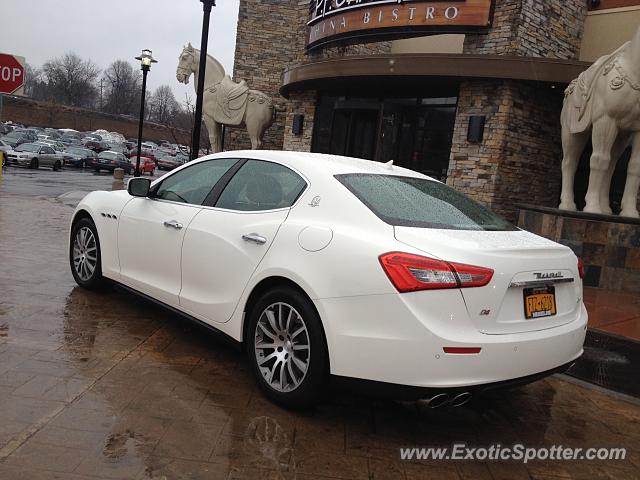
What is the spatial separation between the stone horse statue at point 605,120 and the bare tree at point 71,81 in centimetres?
10652

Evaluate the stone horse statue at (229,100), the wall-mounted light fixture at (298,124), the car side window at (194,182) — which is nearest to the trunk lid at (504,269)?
the car side window at (194,182)

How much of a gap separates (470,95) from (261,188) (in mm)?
8546

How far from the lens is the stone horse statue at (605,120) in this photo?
826 cm

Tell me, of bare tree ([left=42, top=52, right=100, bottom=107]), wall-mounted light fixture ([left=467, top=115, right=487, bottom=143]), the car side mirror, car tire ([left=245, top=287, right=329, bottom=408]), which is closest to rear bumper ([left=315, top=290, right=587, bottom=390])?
car tire ([left=245, top=287, right=329, bottom=408])

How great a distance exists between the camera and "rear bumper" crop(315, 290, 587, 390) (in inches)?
112

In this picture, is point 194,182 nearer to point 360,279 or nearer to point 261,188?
point 261,188

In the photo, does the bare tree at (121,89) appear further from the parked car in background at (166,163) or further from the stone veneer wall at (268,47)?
the stone veneer wall at (268,47)

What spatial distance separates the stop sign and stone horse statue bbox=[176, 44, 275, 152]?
7529 mm

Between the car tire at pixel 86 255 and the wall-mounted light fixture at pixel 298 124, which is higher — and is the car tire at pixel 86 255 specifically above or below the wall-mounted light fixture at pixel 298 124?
below

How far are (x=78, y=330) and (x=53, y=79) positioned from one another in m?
117

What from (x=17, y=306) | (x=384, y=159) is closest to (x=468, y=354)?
(x=17, y=306)

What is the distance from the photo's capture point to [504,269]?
3.01 metres

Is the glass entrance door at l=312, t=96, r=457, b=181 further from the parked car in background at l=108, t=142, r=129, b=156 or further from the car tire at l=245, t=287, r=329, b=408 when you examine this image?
the parked car in background at l=108, t=142, r=129, b=156

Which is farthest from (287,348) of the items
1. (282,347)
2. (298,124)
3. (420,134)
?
(298,124)
